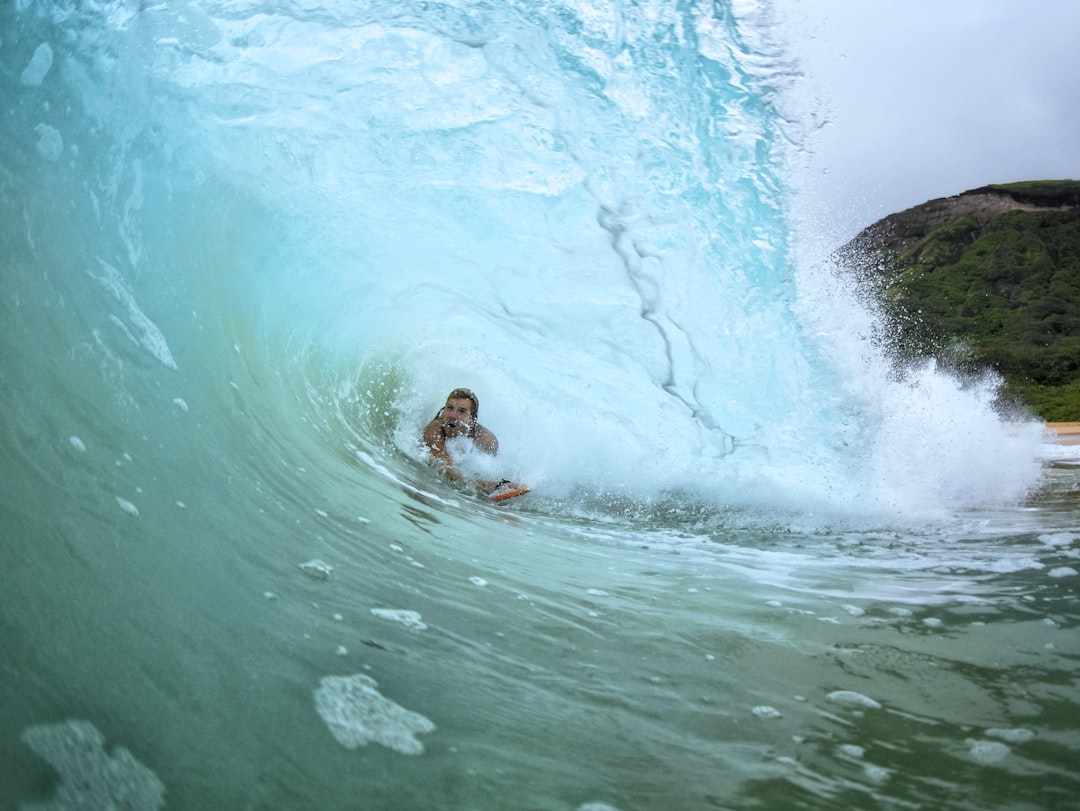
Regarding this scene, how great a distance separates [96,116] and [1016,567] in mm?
4559

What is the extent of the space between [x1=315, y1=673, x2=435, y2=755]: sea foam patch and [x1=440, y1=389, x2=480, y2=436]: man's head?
3.71 metres

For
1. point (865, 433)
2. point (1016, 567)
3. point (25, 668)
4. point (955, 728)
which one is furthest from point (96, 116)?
point (865, 433)

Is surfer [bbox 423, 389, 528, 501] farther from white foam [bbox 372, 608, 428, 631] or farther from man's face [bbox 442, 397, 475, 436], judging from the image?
white foam [bbox 372, 608, 428, 631]

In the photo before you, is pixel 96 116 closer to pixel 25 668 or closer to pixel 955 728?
pixel 25 668

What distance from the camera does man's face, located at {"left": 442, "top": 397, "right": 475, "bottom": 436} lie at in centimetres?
532

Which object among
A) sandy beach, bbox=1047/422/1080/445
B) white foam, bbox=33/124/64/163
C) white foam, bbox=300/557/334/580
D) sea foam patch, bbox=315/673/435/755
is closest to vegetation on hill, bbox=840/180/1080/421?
sandy beach, bbox=1047/422/1080/445

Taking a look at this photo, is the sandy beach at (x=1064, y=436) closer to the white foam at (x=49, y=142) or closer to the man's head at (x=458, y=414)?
the man's head at (x=458, y=414)

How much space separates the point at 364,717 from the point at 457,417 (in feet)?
12.6

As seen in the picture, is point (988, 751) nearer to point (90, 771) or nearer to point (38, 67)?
point (90, 771)

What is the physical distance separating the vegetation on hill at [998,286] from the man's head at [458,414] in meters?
31.9

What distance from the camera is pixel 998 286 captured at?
49562 mm

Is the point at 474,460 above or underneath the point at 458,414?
underneath

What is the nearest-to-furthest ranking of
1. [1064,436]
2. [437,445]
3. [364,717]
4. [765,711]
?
[364,717] < [765,711] < [437,445] < [1064,436]

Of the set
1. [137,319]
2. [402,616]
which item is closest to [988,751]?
[402,616]
